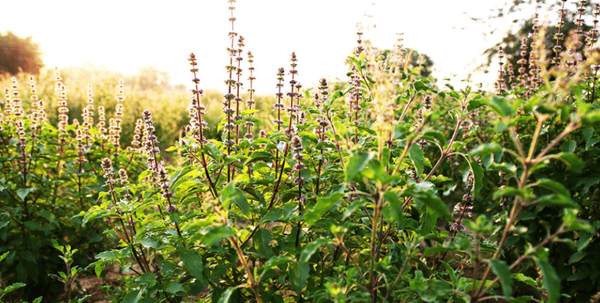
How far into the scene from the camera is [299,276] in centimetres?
190

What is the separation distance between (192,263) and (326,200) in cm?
96

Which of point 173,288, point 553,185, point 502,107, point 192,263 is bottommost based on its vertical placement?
point 173,288

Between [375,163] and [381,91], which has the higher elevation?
[381,91]

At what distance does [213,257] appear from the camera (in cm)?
261

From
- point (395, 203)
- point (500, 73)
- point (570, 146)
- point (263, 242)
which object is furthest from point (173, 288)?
point (500, 73)

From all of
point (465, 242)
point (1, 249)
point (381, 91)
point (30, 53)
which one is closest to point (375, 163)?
point (381, 91)

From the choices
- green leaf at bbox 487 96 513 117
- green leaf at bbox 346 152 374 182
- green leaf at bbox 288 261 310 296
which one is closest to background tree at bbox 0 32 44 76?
green leaf at bbox 288 261 310 296

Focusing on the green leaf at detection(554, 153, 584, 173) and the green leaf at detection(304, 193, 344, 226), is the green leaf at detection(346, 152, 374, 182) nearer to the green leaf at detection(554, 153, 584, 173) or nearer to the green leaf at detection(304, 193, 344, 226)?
the green leaf at detection(304, 193, 344, 226)

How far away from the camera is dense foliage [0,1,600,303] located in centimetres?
141

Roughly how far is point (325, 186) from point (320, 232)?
1.61 ft

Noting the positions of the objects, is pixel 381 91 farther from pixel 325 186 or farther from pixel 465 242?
pixel 325 186

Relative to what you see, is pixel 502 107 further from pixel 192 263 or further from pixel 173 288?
pixel 173 288

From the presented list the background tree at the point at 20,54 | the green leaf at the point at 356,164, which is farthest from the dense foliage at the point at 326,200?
the background tree at the point at 20,54

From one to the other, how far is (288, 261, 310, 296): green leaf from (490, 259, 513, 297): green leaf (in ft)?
2.90
